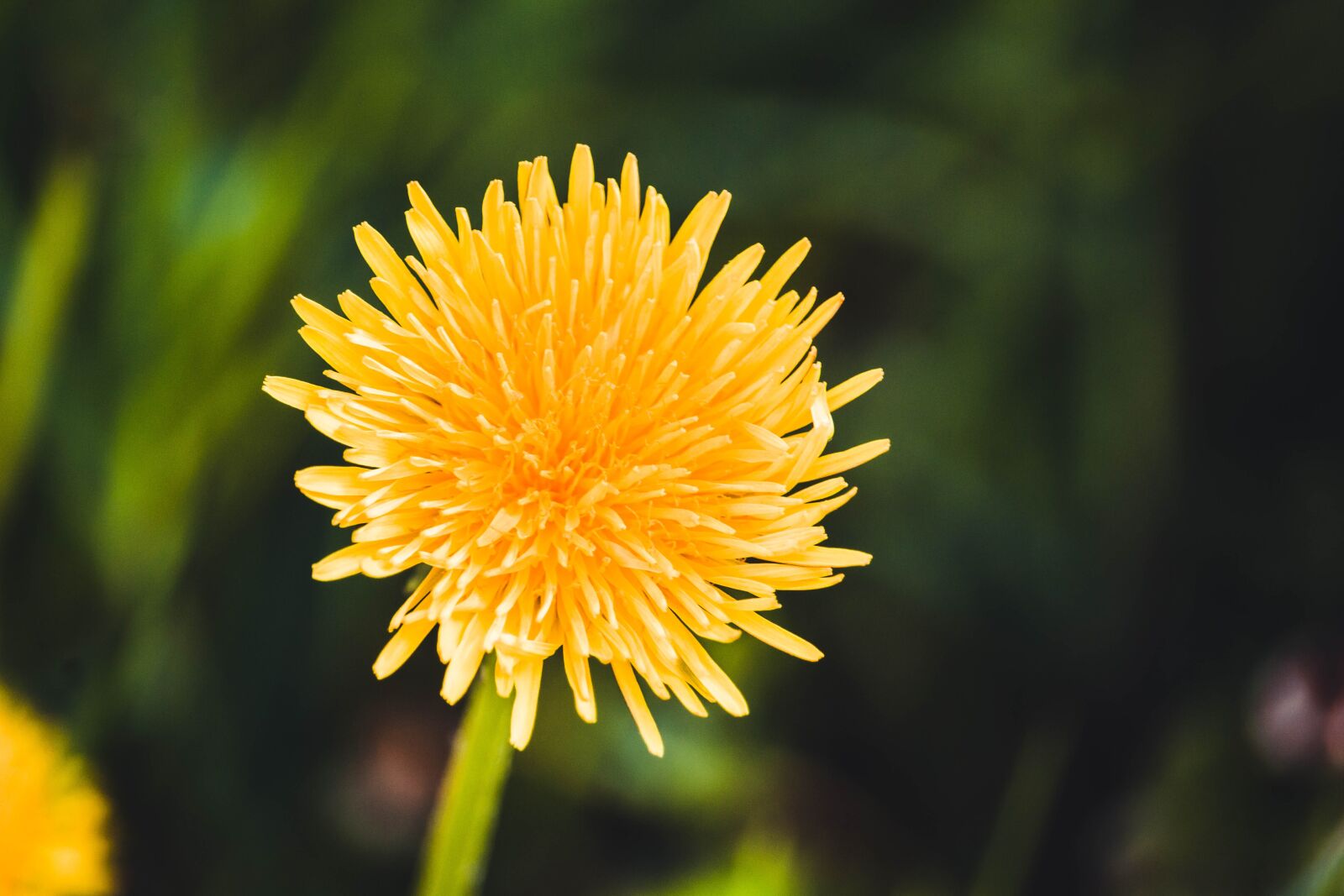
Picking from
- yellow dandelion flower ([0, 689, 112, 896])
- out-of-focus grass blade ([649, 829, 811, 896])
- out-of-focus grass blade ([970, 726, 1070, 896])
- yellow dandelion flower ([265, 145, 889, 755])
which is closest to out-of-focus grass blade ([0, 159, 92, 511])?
yellow dandelion flower ([0, 689, 112, 896])

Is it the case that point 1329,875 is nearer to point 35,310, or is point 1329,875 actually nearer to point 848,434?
point 848,434

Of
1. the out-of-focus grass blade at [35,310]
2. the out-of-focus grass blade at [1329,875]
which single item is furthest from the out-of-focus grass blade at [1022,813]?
the out-of-focus grass blade at [35,310]

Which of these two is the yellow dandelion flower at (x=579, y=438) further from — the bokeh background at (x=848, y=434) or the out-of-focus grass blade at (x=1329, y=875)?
the bokeh background at (x=848, y=434)

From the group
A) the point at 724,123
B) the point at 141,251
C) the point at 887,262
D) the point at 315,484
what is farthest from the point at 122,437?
the point at 887,262

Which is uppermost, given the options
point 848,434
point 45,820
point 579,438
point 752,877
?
point 848,434

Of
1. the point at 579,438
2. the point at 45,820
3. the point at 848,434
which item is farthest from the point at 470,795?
the point at 848,434

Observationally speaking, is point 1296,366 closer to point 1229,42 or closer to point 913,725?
point 1229,42
